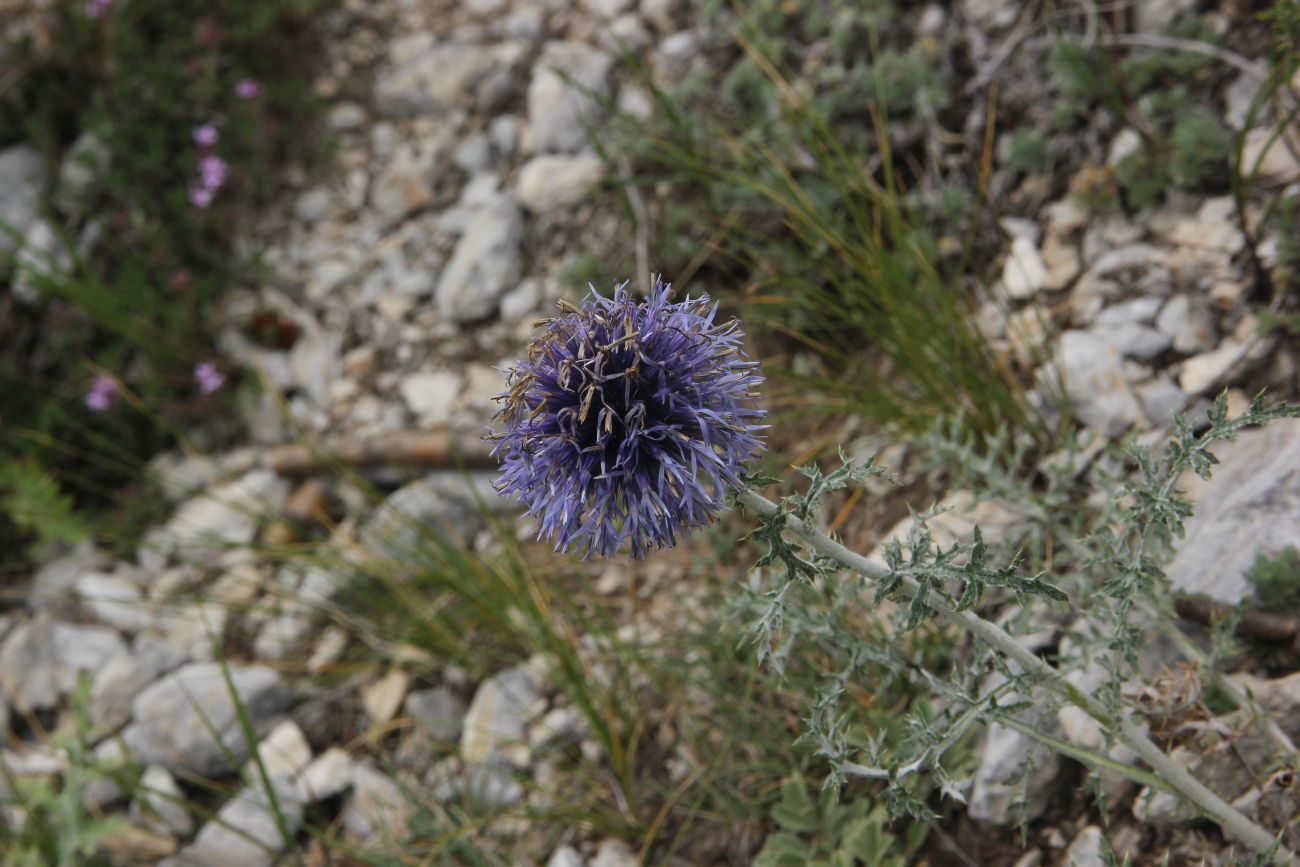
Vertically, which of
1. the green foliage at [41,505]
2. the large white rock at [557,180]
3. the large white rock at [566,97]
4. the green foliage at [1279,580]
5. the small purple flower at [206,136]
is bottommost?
the green foliage at [1279,580]

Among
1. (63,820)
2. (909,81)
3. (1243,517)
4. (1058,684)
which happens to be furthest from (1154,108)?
(63,820)

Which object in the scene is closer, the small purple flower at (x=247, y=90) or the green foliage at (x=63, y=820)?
the green foliage at (x=63, y=820)

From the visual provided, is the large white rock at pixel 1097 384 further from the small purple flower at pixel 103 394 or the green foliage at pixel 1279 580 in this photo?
the small purple flower at pixel 103 394

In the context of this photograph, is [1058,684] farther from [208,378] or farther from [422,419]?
[208,378]

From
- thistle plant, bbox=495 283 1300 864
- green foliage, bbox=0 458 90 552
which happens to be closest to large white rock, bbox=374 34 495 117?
green foliage, bbox=0 458 90 552

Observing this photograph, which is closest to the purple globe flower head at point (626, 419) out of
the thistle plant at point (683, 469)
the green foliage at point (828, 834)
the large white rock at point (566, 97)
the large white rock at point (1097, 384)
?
the thistle plant at point (683, 469)

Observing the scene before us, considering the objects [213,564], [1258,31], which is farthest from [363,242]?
[1258,31]

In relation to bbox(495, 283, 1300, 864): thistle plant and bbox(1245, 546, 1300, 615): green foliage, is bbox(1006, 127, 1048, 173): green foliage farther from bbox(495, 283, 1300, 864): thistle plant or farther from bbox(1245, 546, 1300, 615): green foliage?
bbox(495, 283, 1300, 864): thistle plant

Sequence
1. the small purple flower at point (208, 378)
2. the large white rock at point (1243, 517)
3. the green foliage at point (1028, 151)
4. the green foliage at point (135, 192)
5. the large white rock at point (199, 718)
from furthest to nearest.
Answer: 1. the green foliage at point (135, 192)
2. the small purple flower at point (208, 378)
3. the large white rock at point (199, 718)
4. the green foliage at point (1028, 151)
5. the large white rock at point (1243, 517)
